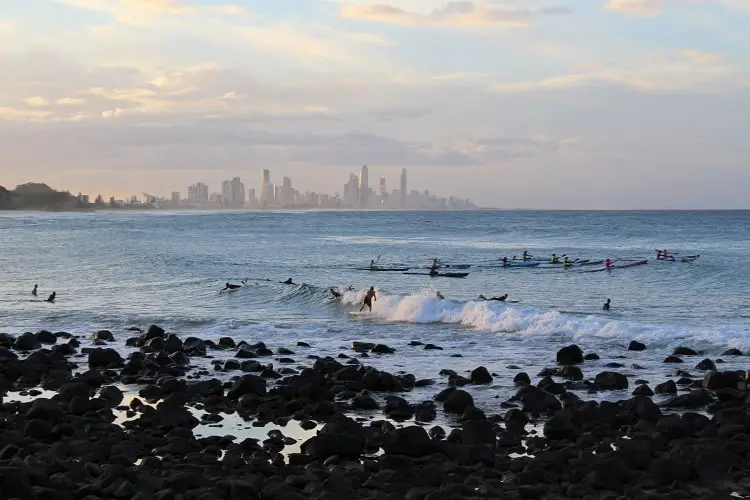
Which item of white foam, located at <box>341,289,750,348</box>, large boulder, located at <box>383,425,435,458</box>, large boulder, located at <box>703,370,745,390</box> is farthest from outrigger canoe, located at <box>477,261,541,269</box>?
large boulder, located at <box>383,425,435,458</box>

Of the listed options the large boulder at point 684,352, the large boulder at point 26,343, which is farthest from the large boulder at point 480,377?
the large boulder at point 26,343

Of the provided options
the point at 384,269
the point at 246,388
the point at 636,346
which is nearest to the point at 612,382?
the point at 636,346

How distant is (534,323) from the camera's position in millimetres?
27922

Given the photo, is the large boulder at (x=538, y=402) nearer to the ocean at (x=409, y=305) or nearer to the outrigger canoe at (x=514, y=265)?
the ocean at (x=409, y=305)

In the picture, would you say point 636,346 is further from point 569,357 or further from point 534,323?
point 534,323

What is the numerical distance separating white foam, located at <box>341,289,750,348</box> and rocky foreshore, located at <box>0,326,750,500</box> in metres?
5.26

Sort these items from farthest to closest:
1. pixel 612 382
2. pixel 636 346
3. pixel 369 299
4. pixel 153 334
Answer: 1. pixel 369 299
2. pixel 153 334
3. pixel 636 346
4. pixel 612 382

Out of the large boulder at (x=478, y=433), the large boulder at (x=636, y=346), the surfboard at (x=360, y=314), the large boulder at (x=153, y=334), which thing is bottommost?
the surfboard at (x=360, y=314)

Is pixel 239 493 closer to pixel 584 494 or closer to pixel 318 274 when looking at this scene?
pixel 584 494

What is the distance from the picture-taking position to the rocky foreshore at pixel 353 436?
10.5 meters

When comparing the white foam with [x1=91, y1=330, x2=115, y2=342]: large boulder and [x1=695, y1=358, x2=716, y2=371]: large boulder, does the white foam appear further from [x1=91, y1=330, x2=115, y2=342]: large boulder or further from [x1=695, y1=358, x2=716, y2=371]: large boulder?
[x1=91, y1=330, x2=115, y2=342]: large boulder

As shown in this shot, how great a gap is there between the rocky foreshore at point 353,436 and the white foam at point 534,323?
526 centimetres

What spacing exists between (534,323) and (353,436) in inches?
654

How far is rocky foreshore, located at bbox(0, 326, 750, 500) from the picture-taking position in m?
10.5
